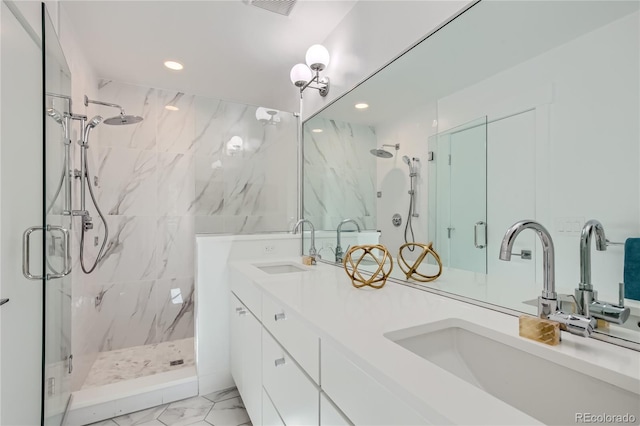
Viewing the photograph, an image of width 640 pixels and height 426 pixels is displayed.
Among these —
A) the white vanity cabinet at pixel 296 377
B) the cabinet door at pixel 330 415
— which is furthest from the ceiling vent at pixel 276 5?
the cabinet door at pixel 330 415

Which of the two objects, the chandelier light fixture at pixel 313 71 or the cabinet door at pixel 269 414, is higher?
the chandelier light fixture at pixel 313 71

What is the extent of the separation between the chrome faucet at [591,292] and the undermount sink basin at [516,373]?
0.61 feet

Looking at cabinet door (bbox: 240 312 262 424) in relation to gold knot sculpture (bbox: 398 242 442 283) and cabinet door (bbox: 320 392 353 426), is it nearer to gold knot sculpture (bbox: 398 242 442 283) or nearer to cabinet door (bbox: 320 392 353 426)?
cabinet door (bbox: 320 392 353 426)

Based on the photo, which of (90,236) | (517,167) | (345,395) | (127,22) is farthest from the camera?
(90,236)

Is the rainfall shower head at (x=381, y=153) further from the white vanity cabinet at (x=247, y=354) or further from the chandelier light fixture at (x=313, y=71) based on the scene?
the white vanity cabinet at (x=247, y=354)

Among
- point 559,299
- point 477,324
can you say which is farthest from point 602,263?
point 477,324

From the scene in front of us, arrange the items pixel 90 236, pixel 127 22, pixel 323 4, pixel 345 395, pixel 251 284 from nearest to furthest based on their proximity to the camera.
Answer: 1. pixel 345 395
2. pixel 251 284
3. pixel 323 4
4. pixel 127 22
5. pixel 90 236

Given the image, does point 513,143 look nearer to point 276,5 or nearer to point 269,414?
point 269,414

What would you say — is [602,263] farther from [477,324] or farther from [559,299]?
[477,324]

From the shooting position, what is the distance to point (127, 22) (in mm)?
1848

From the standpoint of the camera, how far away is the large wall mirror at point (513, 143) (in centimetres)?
74

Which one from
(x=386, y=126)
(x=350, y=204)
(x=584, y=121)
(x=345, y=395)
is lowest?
(x=345, y=395)

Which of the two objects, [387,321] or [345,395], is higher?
[387,321]

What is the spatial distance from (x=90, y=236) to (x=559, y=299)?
292 cm
